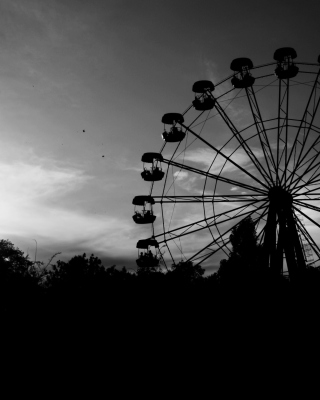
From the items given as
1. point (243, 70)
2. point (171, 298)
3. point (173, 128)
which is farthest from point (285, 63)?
point (171, 298)

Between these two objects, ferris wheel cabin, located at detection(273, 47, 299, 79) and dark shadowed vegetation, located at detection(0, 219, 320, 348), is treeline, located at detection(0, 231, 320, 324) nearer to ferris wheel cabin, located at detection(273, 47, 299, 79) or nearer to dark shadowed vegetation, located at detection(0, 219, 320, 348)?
dark shadowed vegetation, located at detection(0, 219, 320, 348)

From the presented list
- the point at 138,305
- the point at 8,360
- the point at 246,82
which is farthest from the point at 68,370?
the point at 246,82

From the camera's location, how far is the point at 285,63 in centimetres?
1927

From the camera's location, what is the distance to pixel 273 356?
9797 millimetres

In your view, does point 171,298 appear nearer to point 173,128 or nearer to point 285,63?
point 173,128

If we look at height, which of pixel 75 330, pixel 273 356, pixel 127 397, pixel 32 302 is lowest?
pixel 127 397

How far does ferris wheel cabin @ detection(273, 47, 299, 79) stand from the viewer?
18.6 meters

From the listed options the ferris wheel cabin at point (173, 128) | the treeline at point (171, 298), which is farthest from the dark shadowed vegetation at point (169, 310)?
the ferris wheel cabin at point (173, 128)

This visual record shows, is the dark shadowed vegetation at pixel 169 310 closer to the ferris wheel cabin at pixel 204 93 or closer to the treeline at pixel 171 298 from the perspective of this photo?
the treeline at pixel 171 298

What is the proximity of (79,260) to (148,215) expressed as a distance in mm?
33580

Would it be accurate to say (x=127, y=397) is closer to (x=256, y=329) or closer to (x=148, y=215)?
(x=256, y=329)

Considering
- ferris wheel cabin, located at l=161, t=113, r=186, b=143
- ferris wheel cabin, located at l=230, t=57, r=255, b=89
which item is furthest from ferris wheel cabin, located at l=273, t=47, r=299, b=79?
ferris wheel cabin, located at l=161, t=113, r=186, b=143

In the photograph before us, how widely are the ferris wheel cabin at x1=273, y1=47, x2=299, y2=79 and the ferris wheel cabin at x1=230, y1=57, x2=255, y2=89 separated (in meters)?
1.43

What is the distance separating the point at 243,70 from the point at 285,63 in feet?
7.45
